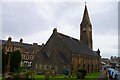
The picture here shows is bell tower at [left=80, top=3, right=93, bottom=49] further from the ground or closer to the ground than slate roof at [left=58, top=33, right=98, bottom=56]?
further from the ground

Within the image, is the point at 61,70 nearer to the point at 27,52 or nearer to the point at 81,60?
the point at 81,60

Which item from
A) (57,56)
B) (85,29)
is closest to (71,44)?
(57,56)

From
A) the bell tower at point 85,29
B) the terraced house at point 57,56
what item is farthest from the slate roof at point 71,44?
the bell tower at point 85,29

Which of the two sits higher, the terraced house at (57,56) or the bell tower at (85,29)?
the bell tower at (85,29)

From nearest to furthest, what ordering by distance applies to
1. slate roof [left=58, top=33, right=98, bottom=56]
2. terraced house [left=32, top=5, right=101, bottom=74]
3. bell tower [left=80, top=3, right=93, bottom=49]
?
terraced house [left=32, top=5, right=101, bottom=74] → slate roof [left=58, top=33, right=98, bottom=56] → bell tower [left=80, top=3, right=93, bottom=49]

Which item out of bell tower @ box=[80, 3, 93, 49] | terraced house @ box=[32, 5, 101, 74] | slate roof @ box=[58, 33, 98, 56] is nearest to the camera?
terraced house @ box=[32, 5, 101, 74]

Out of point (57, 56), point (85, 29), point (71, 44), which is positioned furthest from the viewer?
point (85, 29)

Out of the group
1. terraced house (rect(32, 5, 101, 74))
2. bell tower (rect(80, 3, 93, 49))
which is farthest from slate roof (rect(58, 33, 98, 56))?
bell tower (rect(80, 3, 93, 49))

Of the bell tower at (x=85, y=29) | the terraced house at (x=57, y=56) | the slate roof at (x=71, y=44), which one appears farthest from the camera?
the bell tower at (x=85, y=29)

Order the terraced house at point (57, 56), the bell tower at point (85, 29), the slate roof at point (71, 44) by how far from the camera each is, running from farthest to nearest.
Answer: the bell tower at point (85, 29), the slate roof at point (71, 44), the terraced house at point (57, 56)

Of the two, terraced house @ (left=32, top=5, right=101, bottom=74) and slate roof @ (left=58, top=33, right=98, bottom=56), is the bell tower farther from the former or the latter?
terraced house @ (left=32, top=5, right=101, bottom=74)

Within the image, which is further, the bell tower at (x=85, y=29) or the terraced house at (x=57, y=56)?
the bell tower at (x=85, y=29)

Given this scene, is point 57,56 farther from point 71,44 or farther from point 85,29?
point 85,29

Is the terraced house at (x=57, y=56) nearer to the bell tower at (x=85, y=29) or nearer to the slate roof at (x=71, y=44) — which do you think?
the slate roof at (x=71, y=44)
